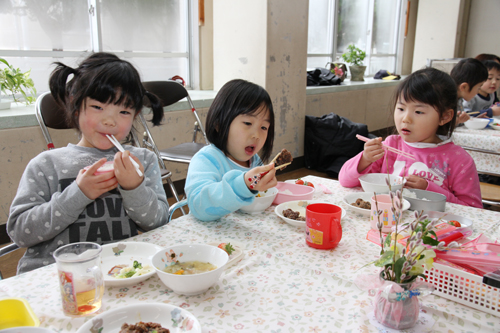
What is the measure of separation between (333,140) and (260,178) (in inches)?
112

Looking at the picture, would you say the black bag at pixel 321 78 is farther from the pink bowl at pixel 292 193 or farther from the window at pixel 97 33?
the pink bowl at pixel 292 193

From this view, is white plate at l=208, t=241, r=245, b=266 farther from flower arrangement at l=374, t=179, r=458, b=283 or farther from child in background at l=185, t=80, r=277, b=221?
flower arrangement at l=374, t=179, r=458, b=283

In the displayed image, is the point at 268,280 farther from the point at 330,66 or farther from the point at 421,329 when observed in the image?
the point at 330,66

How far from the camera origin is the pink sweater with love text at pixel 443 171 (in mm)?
1465

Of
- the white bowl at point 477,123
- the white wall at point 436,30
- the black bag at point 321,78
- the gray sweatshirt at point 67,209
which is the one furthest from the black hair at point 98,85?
the white wall at point 436,30

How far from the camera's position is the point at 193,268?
0.80 meters

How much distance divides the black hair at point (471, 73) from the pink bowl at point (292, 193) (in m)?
1.98

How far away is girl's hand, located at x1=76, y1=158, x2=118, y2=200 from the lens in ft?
3.15

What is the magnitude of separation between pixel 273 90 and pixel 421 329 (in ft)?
9.38

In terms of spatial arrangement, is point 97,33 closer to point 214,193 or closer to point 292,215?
point 214,193

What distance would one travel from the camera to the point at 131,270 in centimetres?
81

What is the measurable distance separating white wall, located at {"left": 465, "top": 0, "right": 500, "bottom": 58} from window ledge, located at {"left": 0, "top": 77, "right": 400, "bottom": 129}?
209cm

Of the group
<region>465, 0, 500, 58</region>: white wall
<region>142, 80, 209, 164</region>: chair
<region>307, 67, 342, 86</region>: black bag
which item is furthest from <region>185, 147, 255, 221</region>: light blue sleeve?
<region>465, 0, 500, 58</region>: white wall

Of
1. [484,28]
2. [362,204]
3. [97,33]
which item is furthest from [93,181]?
[484,28]
